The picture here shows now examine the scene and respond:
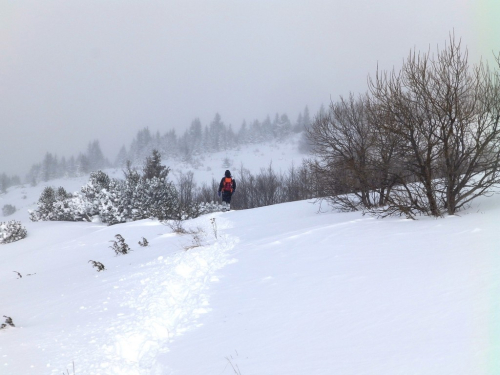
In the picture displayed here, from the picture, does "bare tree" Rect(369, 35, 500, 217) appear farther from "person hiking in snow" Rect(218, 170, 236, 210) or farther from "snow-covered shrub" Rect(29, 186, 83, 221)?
"snow-covered shrub" Rect(29, 186, 83, 221)

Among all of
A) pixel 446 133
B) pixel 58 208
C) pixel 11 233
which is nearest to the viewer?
pixel 446 133

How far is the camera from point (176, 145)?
8506cm

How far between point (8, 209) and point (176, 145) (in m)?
45.7

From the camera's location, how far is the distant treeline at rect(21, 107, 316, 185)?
76.5m

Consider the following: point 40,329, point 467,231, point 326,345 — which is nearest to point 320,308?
point 326,345

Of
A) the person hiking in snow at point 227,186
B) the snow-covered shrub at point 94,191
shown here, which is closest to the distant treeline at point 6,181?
the snow-covered shrub at point 94,191

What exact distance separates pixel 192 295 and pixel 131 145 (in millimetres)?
91040

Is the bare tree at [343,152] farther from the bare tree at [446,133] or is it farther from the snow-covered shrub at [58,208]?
the snow-covered shrub at [58,208]

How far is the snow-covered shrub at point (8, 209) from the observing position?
43.8 m

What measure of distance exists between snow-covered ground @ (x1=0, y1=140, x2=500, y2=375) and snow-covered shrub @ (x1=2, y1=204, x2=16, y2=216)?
160 feet

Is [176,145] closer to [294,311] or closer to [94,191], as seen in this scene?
[94,191]

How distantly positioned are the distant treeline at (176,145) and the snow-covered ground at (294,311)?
68853 millimetres

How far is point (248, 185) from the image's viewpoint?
41438mm

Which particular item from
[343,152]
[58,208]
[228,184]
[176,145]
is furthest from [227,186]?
[176,145]
